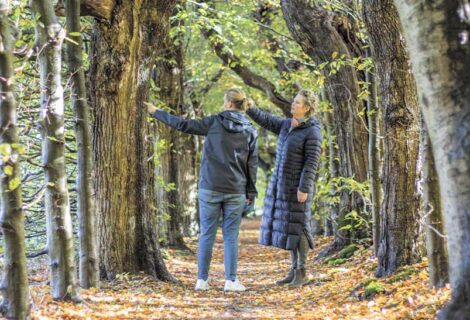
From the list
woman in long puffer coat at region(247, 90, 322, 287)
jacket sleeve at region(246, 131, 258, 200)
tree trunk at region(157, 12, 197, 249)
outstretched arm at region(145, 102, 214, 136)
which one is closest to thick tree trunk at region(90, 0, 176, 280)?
outstretched arm at region(145, 102, 214, 136)

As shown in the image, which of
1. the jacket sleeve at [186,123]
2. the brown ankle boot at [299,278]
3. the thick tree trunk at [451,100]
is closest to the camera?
the thick tree trunk at [451,100]

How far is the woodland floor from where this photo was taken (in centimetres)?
512

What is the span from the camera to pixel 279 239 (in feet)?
24.9

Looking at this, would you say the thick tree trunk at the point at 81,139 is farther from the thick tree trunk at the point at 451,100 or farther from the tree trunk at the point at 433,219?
the thick tree trunk at the point at 451,100

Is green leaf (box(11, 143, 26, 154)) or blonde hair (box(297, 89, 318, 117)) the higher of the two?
blonde hair (box(297, 89, 318, 117))

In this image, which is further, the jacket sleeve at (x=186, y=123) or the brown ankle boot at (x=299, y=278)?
the brown ankle boot at (x=299, y=278)

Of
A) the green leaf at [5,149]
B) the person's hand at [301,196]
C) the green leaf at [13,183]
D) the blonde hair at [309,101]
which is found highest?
the blonde hair at [309,101]

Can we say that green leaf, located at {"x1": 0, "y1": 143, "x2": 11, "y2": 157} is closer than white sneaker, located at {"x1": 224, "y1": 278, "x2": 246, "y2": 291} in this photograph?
Yes

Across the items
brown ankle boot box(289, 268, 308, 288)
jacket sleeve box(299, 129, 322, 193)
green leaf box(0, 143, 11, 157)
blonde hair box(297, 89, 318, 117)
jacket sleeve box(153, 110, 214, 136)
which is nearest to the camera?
green leaf box(0, 143, 11, 157)

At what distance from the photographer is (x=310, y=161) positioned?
7520 millimetres

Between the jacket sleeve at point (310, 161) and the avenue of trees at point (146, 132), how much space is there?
2.78 feet

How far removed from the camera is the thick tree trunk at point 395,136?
6.67m

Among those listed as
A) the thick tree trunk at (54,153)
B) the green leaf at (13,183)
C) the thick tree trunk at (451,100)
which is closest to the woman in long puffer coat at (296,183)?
the thick tree trunk at (54,153)

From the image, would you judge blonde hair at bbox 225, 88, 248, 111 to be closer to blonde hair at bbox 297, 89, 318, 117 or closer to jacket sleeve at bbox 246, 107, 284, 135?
jacket sleeve at bbox 246, 107, 284, 135
